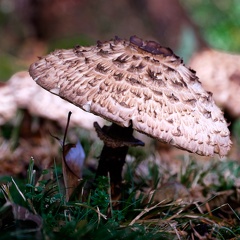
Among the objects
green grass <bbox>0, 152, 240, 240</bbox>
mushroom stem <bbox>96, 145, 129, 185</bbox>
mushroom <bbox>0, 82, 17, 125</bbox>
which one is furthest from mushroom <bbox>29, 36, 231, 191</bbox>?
mushroom <bbox>0, 82, 17, 125</bbox>

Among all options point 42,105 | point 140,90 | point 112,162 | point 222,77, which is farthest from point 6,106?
point 222,77

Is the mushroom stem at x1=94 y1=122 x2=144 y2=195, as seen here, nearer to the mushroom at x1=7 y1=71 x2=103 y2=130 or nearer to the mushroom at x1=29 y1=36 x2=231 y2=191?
the mushroom at x1=29 y1=36 x2=231 y2=191

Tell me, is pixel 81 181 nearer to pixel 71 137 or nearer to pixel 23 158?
pixel 23 158

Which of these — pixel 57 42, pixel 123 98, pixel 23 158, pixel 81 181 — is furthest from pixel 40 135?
pixel 57 42

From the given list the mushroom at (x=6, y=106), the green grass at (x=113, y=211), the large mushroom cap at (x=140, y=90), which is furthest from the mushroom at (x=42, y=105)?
the large mushroom cap at (x=140, y=90)

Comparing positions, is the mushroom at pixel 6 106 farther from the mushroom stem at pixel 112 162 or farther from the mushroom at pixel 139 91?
the mushroom at pixel 139 91

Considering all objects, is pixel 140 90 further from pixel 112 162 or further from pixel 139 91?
pixel 112 162
